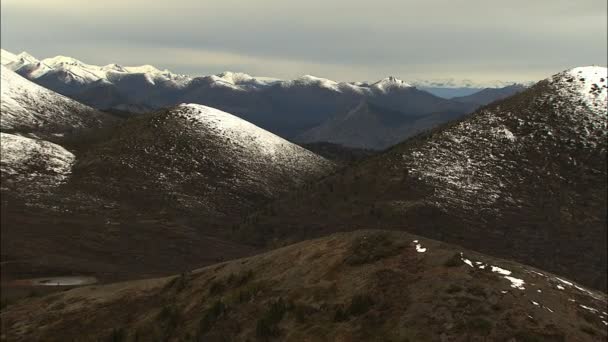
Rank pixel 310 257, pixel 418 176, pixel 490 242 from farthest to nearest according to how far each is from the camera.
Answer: pixel 418 176, pixel 490 242, pixel 310 257

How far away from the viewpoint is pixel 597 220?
155ft

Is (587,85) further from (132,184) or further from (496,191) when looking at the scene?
(132,184)

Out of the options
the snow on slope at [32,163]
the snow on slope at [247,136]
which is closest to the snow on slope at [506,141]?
the snow on slope at [247,136]

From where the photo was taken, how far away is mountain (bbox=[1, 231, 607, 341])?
11.0m

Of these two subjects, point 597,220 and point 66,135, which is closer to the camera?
point 597,220

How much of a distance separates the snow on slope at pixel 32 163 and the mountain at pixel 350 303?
166 feet

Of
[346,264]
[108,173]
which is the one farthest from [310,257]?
[108,173]

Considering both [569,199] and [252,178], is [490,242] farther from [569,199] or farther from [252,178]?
[252,178]

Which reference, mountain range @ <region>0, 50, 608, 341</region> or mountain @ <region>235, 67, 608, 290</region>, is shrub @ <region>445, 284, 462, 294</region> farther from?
mountain @ <region>235, 67, 608, 290</region>

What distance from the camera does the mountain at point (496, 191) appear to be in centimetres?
4406

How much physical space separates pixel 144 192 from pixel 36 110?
59.0 m

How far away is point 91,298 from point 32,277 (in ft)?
58.5

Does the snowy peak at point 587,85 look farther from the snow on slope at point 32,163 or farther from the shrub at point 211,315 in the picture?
the snow on slope at point 32,163

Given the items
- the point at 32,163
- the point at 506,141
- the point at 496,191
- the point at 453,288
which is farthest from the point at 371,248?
the point at 32,163
